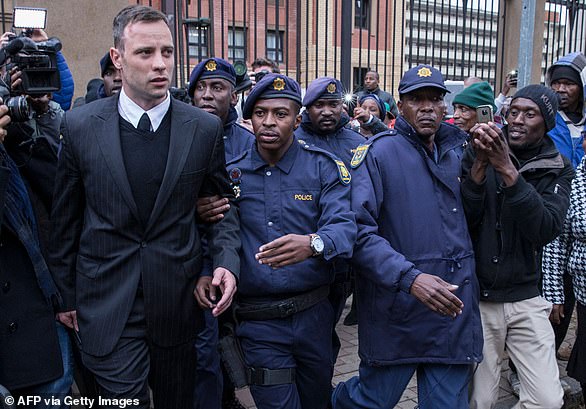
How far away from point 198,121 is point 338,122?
6.85ft

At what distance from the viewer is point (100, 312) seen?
2.53 m

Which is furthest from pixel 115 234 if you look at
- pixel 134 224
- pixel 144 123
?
pixel 144 123

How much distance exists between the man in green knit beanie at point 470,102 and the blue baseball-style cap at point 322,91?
1.02 m

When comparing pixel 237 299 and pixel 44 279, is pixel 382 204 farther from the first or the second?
pixel 44 279

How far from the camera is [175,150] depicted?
257 cm

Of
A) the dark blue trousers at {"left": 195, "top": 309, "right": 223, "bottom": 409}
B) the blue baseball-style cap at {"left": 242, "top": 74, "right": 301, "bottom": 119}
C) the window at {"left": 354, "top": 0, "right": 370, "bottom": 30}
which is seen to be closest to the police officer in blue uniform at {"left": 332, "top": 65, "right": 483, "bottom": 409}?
the blue baseball-style cap at {"left": 242, "top": 74, "right": 301, "bottom": 119}

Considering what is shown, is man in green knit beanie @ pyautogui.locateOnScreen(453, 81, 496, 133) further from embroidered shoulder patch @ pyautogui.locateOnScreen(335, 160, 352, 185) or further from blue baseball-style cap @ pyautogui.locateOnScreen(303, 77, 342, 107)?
embroidered shoulder patch @ pyautogui.locateOnScreen(335, 160, 352, 185)

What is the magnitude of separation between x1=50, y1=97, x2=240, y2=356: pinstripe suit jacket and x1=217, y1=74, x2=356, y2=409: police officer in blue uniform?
18.2 inches

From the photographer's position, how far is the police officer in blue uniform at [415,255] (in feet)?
9.98

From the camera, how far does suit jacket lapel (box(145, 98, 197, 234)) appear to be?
8.23ft

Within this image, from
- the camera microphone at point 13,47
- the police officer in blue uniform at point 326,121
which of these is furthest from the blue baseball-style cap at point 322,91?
the camera microphone at point 13,47

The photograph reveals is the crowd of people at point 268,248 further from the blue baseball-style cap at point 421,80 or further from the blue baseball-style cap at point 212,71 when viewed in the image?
the blue baseball-style cap at point 212,71

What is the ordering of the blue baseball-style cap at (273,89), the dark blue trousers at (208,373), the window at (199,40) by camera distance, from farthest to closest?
the window at (199,40) → the dark blue trousers at (208,373) → the blue baseball-style cap at (273,89)

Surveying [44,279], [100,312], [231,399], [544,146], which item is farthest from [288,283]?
[544,146]
